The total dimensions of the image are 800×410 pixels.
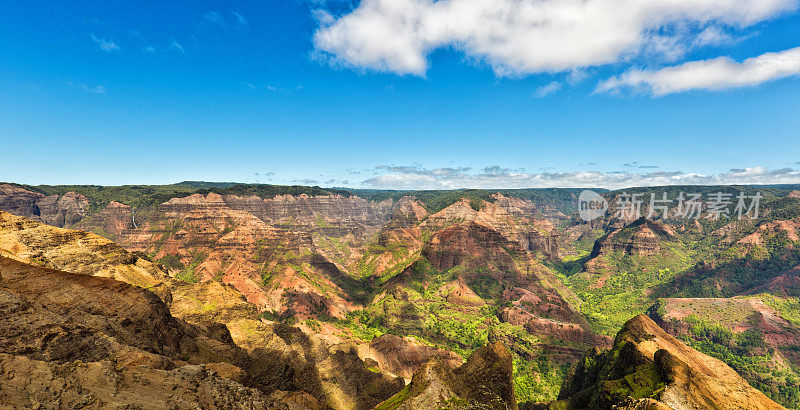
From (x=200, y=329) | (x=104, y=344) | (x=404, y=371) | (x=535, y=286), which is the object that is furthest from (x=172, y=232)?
(x=535, y=286)

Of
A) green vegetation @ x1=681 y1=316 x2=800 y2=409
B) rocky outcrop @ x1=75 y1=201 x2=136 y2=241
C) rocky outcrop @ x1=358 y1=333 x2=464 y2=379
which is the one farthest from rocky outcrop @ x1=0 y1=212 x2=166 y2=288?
green vegetation @ x1=681 y1=316 x2=800 y2=409

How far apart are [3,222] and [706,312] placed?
710 feet

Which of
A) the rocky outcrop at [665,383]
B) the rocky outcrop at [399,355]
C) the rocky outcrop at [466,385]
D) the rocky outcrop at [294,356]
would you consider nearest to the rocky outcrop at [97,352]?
the rocky outcrop at [294,356]

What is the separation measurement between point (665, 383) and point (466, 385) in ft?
82.3

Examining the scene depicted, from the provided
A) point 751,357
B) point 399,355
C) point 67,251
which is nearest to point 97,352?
point 67,251

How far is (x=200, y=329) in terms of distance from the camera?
54.6 meters

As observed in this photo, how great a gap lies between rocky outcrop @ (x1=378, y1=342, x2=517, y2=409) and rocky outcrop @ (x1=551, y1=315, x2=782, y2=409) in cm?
1381

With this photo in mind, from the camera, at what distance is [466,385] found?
42656 millimetres

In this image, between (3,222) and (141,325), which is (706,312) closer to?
(141,325)

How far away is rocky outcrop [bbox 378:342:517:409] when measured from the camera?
32.7 m

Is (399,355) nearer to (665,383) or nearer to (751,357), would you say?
(665,383)

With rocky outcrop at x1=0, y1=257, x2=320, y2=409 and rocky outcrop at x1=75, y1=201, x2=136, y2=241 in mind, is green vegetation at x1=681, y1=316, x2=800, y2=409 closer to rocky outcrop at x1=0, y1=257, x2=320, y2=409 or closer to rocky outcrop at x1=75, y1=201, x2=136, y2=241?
rocky outcrop at x1=0, y1=257, x2=320, y2=409

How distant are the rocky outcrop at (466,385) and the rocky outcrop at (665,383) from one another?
13.8 m

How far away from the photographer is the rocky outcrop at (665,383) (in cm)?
3450
